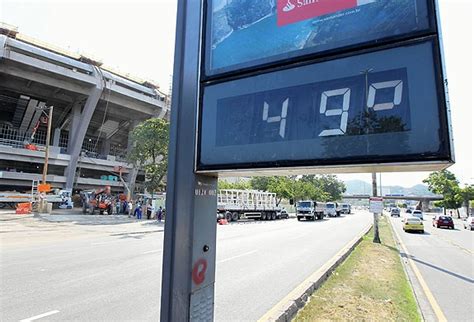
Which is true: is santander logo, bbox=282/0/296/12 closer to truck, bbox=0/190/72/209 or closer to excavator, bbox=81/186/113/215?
truck, bbox=0/190/72/209

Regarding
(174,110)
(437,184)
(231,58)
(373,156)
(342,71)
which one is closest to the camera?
(373,156)

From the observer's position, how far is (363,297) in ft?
19.4

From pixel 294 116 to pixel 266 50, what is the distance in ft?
1.58

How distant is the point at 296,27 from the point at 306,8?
115 millimetres

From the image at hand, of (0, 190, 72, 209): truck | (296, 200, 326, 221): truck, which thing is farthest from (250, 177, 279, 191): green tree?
(0, 190, 72, 209): truck

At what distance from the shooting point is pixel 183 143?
2.20 metres

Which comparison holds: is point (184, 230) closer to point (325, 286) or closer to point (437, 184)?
point (325, 286)

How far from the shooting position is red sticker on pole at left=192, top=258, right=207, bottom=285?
6.82ft

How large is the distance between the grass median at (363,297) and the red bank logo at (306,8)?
4.32m

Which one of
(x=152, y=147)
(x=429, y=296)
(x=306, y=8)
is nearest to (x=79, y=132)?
(x=152, y=147)

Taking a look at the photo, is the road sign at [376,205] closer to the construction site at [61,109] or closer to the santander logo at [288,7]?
the santander logo at [288,7]

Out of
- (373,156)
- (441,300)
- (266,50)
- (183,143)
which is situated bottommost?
(441,300)

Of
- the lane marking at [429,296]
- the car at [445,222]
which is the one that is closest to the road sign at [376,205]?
the lane marking at [429,296]

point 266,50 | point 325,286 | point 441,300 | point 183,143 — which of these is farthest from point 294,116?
point 441,300
